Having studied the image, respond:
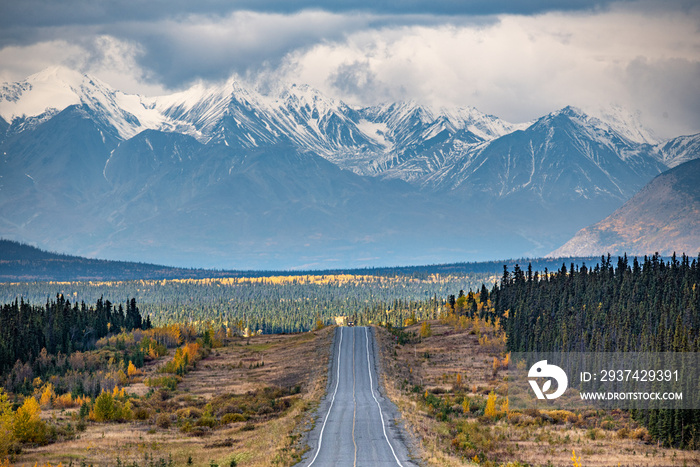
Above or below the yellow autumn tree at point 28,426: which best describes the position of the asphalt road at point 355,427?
above

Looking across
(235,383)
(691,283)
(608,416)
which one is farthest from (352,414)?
(691,283)

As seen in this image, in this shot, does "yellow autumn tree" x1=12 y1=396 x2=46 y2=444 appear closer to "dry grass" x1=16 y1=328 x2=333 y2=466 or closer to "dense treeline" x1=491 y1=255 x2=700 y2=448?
"dry grass" x1=16 y1=328 x2=333 y2=466

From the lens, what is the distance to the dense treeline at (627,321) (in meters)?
98.6

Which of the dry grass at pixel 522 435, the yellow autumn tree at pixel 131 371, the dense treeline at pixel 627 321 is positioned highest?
the dense treeline at pixel 627 321

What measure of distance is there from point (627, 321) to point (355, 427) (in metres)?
61.3

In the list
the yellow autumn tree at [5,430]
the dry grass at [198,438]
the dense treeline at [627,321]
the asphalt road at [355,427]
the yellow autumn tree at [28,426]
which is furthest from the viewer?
the dense treeline at [627,321]

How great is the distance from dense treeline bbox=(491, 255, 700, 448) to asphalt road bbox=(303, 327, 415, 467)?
29.4 meters

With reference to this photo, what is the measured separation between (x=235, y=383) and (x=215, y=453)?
68875 mm

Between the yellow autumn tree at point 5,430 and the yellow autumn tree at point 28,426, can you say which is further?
the yellow autumn tree at point 28,426

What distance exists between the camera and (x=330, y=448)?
83.4m

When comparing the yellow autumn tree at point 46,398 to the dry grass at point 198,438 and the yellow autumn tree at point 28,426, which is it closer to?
the dry grass at point 198,438

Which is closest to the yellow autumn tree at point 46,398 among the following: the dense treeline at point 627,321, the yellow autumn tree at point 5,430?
the yellow autumn tree at point 5,430

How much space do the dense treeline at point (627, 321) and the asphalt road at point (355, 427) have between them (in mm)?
29448

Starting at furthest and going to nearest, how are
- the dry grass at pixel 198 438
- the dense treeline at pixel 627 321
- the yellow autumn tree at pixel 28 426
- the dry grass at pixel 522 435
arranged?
the dense treeline at pixel 627 321
the yellow autumn tree at pixel 28 426
the dry grass at pixel 522 435
the dry grass at pixel 198 438
